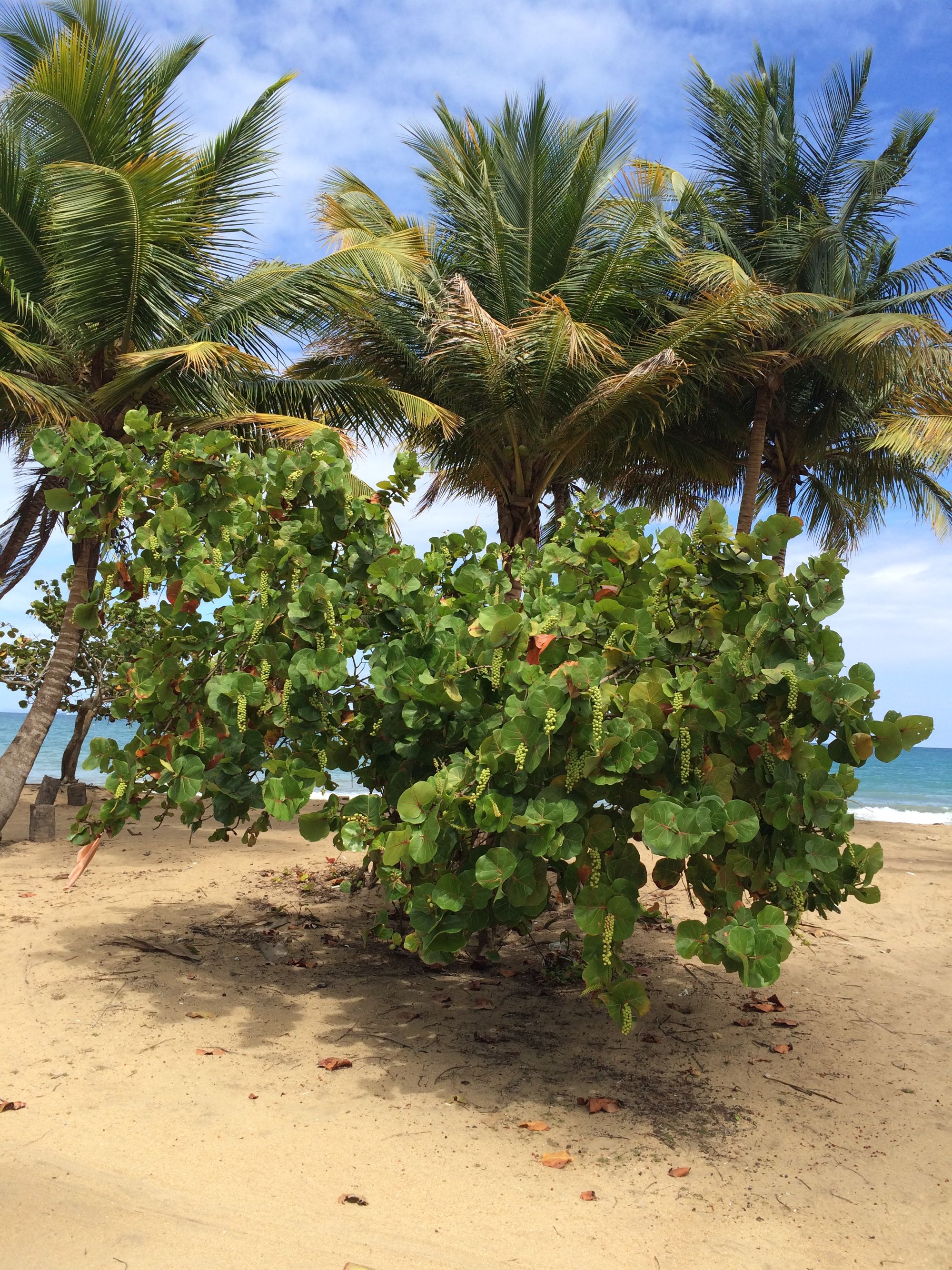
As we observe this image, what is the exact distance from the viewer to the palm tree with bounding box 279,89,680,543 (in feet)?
30.9

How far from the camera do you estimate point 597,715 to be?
331 centimetres

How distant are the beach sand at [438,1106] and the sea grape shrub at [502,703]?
0.66 metres

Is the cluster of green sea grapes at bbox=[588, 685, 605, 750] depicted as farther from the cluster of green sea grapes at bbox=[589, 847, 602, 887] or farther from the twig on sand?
the twig on sand

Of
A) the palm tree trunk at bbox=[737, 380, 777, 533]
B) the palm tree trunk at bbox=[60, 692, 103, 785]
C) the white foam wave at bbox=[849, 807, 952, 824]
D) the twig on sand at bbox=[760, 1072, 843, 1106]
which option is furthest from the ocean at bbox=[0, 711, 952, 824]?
the twig on sand at bbox=[760, 1072, 843, 1106]

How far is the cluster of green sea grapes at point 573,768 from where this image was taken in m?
3.46

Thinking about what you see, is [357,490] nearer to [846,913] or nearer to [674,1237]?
→ [846,913]

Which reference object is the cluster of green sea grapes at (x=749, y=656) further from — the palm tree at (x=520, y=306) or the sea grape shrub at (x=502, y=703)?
the palm tree at (x=520, y=306)

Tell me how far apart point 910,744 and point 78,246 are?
26.5 ft

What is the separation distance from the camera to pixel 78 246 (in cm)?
828

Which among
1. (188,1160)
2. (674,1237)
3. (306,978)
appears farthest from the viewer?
(306,978)

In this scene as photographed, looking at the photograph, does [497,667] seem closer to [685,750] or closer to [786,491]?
[685,750]

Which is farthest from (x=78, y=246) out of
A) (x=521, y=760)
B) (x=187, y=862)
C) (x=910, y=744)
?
(x=910, y=744)

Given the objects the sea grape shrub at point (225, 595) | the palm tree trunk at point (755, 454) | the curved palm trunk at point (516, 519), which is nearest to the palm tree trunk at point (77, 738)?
the curved palm trunk at point (516, 519)

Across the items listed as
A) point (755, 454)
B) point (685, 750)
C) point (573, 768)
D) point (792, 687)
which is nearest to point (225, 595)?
point (573, 768)
